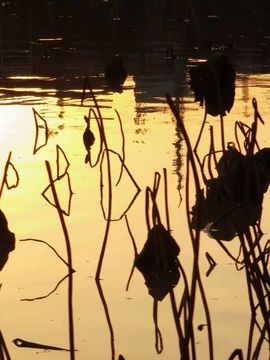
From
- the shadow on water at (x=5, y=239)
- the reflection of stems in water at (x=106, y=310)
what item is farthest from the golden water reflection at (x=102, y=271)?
the shadow on water at (x=5, y=239)

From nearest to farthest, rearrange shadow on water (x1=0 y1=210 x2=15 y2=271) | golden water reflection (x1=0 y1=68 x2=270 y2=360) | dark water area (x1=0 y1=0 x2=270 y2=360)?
dark water area (x1=0 y1=0 x2=270 y2=360) < shadow on water (x1=0 y1=210 x2=15 y2=271) < golden water reflection (x1=0 y1=68 x2=270 y2=360)

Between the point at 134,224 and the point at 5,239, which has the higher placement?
the point at 5,239

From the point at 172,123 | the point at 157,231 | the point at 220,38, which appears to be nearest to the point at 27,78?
the point at 172,123

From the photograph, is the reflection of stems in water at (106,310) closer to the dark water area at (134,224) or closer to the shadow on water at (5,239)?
the dark water area at (134,224)

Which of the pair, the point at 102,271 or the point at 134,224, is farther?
the point at 134,224

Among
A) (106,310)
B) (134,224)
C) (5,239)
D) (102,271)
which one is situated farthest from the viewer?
(134,224)

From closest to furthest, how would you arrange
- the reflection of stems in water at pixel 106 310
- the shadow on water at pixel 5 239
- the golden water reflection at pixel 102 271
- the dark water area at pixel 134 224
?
the dark water area at pixel 134 224 < the shadow on water at pixel 5 239 < the reflection of stems in water at pixel 106 310 < the golden water reflection at pixel 102 271

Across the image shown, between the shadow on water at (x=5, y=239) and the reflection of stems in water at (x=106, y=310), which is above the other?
the shadow on water at (x=5, y=239)

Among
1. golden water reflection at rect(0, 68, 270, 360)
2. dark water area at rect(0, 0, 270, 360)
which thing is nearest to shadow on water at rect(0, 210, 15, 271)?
dark water area at rect(0, 0, 270, 360)

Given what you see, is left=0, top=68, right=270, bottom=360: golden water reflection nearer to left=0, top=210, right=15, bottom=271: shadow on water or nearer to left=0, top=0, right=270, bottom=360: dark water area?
left=0, top=0, right=270, bottom=360: dark water area

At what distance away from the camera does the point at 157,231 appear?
Result: 372 cm

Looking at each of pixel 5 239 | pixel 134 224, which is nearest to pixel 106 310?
pixel 5 239

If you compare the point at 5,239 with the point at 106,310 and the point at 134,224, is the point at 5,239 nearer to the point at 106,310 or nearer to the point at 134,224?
the point at 106,310

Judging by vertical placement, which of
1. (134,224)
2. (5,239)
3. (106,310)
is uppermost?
(5,239)
